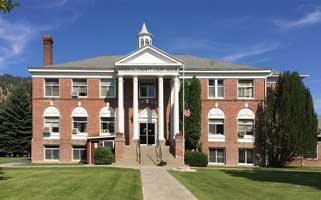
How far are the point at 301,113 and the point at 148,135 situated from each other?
1414 centimetres

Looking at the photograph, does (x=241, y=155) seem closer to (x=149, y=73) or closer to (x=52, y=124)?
(x=149, y=73)

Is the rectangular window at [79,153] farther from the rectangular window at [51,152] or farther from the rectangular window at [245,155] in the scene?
the rectangular window at [245,155]

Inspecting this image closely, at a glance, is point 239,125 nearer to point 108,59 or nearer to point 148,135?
point 148,135

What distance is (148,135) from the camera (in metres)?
37.2

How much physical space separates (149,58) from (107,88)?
17.8 ft

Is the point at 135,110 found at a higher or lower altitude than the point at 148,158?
higher

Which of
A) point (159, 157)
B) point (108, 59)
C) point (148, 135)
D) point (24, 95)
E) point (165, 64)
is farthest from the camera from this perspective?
point (24, 95)

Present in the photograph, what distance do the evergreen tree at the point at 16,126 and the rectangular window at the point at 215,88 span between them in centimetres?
2492

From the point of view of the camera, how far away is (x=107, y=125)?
37.5 meters

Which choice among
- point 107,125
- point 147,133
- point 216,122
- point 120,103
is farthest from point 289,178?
point 107,125

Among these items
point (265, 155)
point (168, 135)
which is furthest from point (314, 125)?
point (168, 135)

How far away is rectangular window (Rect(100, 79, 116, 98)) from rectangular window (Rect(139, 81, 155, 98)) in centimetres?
263

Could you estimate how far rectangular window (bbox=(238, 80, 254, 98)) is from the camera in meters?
37.7

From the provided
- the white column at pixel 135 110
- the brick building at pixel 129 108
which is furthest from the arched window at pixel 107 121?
the white column at pixel 135 110
